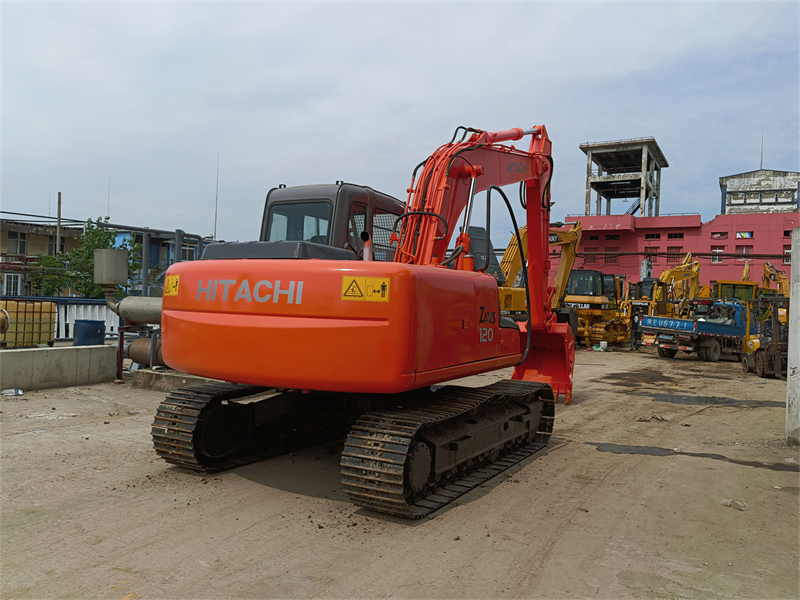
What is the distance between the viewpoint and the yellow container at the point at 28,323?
11195 millimetres

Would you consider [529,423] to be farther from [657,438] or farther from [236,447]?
[236,447]

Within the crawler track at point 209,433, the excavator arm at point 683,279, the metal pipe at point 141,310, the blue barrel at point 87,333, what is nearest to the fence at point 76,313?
the blue barrel at point 87,333

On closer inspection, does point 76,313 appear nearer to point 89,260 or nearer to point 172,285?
point 172,285

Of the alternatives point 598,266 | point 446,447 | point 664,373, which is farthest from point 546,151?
point 598,266

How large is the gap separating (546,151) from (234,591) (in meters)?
6.62

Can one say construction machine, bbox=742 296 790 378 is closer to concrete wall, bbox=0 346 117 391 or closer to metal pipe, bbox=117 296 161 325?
metal pipe, bbox=117 296 161 325

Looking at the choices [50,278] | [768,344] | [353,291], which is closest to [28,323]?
[353,291]

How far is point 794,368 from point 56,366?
10229 mm

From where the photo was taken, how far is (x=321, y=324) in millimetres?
4246

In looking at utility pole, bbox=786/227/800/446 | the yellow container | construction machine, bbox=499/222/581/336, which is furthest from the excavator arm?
the yellow container

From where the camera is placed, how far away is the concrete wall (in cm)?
941

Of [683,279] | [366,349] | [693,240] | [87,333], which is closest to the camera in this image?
[366,349]

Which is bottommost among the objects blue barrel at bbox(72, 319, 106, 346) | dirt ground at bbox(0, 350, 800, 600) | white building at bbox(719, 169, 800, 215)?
dirt ground at bbox(0, 350, 800, 600)

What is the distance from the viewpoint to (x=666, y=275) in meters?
23.0
